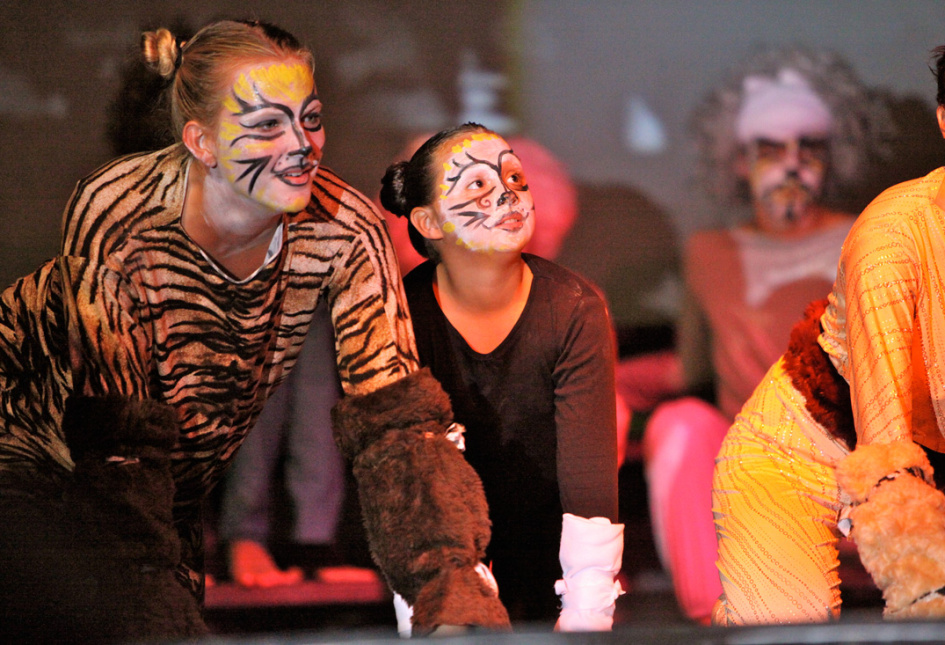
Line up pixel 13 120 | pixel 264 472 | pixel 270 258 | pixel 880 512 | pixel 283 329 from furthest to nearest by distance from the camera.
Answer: pixel 264 472 → pixel 13 120 → pixel 283 329 → pixel 270 258 → pixel 880 512

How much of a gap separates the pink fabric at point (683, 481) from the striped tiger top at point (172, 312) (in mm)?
1151

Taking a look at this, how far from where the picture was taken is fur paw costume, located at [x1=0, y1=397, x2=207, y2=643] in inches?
62.6

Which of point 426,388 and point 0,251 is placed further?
point 0,251

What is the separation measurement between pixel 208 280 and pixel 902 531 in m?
1.24

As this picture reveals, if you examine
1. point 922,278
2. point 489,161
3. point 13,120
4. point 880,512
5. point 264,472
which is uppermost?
point 13,120

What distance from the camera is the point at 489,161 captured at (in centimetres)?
207

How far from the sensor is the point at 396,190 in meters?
2.20

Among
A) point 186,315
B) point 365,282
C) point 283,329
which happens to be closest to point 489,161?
point 365,282

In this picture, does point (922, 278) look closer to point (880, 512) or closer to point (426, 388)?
point (880, 512)

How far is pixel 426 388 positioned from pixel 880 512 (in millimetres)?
760

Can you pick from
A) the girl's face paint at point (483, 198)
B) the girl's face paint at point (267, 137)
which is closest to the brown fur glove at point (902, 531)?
the girl's face paint at point (483, 198)

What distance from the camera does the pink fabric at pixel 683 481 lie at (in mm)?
2775

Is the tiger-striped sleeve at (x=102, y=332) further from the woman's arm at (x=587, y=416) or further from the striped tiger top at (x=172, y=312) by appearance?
the woman's arm at (x=587, y=416)

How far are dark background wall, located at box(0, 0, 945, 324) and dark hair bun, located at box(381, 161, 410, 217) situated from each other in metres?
0.47
